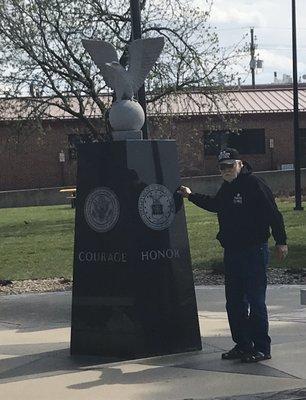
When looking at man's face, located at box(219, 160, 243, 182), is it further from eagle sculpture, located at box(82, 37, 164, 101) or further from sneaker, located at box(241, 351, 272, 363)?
sneaker, located at box(241, 351, 272, 363)

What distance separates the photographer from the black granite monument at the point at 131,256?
702 cm

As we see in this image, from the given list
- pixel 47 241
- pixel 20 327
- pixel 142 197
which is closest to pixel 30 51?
A: pixel 47 241

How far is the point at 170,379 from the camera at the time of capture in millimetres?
6289

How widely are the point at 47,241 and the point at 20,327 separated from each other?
8840 millimetres

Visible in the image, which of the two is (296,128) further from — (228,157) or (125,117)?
(228,157)

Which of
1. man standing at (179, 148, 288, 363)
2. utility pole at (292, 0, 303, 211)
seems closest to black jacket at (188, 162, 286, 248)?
man standing at (179, 148, 288, 363)

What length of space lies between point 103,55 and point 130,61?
269mm

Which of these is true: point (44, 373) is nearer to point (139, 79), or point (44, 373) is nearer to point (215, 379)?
point (215, 379)

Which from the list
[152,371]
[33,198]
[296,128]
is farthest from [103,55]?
[33,198]

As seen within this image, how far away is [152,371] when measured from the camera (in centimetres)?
657

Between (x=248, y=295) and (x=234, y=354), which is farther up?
(x=248, y=295)

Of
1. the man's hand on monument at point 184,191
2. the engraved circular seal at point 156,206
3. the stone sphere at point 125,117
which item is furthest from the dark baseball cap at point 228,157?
the stone sphere at point 125,117

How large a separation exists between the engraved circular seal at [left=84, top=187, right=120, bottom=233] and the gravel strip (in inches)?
177

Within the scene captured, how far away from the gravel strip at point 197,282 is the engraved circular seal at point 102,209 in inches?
177
